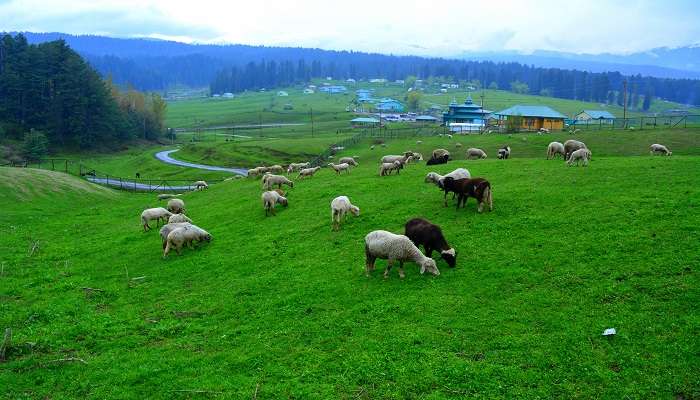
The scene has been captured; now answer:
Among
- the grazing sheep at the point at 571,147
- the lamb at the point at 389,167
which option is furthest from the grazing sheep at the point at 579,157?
the lamb at the point at 389,167

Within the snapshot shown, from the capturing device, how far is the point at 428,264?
19422 mm

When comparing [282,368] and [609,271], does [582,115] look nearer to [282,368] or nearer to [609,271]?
[609,271]

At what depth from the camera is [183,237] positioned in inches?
1063

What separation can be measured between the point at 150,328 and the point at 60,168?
3308 inches

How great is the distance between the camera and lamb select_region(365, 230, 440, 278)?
19438 millimetres

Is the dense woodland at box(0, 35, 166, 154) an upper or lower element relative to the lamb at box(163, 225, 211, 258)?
upper

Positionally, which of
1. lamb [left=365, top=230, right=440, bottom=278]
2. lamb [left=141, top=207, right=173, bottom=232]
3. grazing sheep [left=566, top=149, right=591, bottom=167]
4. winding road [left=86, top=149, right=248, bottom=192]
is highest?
grazing sheep [left=566, top=149, right=591, bottom=167]

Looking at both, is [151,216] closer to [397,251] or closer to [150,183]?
[397,251]

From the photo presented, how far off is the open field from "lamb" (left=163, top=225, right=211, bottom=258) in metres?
0.66

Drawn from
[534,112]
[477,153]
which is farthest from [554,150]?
[534,112]

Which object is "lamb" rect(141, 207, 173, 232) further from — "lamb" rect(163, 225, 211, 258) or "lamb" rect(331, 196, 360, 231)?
"lamb" rect(331, 196, 360, 231)

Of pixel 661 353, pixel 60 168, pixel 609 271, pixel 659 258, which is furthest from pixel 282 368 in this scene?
pixel 60 168

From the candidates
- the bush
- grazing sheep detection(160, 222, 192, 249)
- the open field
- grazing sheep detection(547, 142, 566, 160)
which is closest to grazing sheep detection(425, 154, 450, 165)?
grazing sheep detection(547, 142, 566, 160)

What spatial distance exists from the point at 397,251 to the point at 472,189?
809cm
